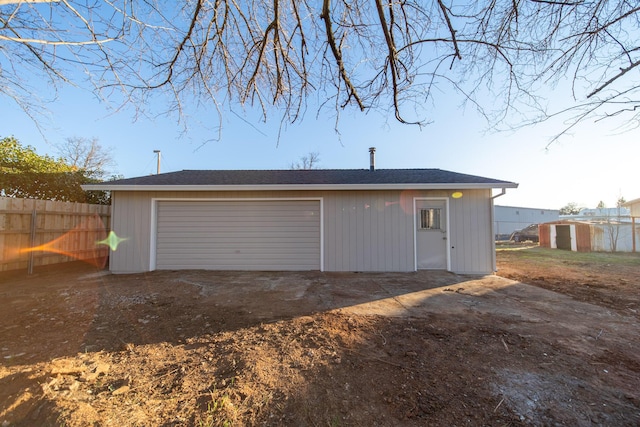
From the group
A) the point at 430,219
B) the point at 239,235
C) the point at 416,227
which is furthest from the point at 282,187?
the point at 430,219

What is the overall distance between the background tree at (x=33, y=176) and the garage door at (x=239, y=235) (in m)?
5.36

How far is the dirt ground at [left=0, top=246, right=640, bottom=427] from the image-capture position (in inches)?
72.1

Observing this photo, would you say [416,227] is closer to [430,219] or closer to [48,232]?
[430,219]

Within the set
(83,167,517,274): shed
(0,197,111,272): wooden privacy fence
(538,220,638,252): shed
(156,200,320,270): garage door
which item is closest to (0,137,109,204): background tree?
(0,197,111,272): wooden privacy fence

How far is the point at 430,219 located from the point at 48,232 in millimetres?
10016

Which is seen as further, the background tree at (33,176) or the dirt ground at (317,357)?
the background tree at (33,176)

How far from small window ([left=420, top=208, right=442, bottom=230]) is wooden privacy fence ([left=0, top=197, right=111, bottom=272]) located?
9462 millimetres

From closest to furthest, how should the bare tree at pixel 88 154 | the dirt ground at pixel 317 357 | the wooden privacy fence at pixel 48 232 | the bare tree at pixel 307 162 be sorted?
the dirt ground at pixel 317 357 < the wooden privacy fence at pixel 48 232 < the bare tree at pixel 88 154 < the bare tree at pixel 307 162

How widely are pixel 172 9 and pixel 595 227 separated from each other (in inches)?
720

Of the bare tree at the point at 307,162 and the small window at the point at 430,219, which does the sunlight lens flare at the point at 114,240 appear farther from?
the bare tree at the point at 307,162

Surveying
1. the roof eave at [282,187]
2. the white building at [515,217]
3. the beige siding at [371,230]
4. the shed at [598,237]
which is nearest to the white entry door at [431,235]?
the beige siding at [371,230]

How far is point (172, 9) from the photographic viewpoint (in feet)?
10.2

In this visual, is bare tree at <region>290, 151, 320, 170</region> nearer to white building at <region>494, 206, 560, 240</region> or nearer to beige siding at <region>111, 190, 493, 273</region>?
beige siding at <region>111, 190, 493, 273</region>

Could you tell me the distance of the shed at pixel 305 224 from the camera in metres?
6.84
